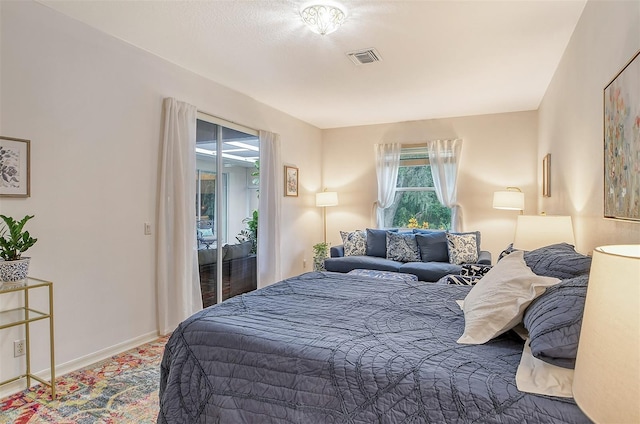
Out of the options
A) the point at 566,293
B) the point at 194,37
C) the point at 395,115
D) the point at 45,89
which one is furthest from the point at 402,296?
the point at 395,115

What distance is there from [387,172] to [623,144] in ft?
14.3

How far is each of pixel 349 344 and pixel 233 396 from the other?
529 millimetres

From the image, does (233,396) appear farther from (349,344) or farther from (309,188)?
(309,188)

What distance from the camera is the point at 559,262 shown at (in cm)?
188

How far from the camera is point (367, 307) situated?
6.76 ft

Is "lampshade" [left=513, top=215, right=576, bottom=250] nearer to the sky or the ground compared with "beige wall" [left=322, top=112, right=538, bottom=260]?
nearer to the ground

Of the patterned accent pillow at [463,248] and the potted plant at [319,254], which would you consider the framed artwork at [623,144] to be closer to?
the patterned accent pillow at [463,248]

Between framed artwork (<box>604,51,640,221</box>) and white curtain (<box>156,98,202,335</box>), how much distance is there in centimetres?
325

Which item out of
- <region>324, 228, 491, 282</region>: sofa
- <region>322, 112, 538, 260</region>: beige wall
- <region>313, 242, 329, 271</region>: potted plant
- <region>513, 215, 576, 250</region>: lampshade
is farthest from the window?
<region>513, 215, 576, 250</region>: lampshade

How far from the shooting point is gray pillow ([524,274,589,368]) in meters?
1.12

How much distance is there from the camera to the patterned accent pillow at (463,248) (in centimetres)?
471

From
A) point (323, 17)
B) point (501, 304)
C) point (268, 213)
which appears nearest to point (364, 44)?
point (323, 17)

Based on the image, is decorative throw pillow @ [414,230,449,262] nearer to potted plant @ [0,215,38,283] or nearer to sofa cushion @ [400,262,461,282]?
sofa cushion @ [400,262,461,282]

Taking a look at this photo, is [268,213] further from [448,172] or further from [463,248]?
[448,172]
